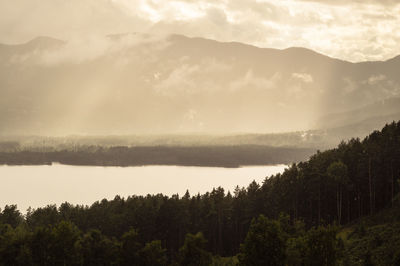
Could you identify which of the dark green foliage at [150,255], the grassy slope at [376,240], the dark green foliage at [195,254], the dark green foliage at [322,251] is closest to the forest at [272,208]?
the grassy slope at [376,240]

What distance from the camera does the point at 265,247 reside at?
58281mm

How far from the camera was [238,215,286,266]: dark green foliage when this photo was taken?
5812 cm

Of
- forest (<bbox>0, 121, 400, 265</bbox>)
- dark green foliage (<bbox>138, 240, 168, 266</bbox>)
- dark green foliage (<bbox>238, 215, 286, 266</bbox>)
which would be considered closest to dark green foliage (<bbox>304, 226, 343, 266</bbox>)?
dark green foliage (<bbox>238, 215, 286, 266</bbox>)

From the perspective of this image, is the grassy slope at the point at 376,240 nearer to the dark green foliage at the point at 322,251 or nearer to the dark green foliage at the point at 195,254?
the dark green foliage at the point at 322,251

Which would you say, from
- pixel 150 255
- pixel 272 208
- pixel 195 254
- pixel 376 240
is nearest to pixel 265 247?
pixel 195 254

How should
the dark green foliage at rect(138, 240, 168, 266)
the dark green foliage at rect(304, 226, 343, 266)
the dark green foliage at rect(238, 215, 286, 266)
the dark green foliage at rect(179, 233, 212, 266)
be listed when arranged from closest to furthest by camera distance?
the dark green foliage at rect(304, 226, 343, 266) → the dark green foliage at rect(238, 215, 286, 266) → the dark green foliage at rect(179, 233, 212, 266) → the dark green foliage at rect(138, 240, 168, 266)

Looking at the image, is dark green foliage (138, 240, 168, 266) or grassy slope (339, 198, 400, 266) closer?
grassy slope (339, 198, 400, 266)

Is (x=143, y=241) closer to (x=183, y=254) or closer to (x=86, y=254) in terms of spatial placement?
(x=86, y=254)

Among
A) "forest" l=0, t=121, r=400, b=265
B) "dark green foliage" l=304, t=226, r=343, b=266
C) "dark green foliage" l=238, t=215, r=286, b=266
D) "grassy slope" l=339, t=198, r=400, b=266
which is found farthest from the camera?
"forest" l=0, t=121, r=400, b=265

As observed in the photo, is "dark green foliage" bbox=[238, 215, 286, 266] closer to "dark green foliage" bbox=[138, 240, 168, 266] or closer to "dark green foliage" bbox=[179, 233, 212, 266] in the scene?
"dark green foliage" bbox=[179, 233, 212, 266]

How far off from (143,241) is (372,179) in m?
51.1

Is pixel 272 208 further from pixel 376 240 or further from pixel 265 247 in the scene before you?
pixel 265 247

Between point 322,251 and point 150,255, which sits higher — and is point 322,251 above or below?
above

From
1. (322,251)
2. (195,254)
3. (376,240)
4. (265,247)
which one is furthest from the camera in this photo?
(376,240)
